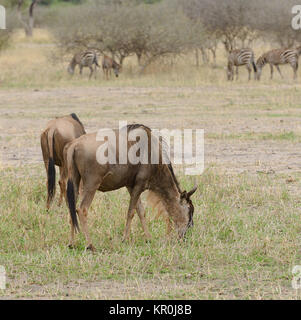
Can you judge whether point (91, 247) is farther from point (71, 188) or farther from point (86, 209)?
Result: point (71, 188)

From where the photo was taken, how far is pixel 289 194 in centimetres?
745

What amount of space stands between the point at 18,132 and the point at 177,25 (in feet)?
37.0

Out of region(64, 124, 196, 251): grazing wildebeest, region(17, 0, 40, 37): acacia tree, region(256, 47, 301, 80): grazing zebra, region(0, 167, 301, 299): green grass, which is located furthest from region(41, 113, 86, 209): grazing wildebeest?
region(17, 0, 40, 37): acacia tree

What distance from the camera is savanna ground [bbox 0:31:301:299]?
194 inches

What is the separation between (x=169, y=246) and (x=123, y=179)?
626 mm

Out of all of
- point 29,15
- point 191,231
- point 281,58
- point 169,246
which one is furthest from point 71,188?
point 29,15

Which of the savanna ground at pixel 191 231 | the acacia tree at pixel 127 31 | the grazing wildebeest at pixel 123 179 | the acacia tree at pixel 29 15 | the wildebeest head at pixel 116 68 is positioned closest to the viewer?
the savanna ground at pixel 191 231

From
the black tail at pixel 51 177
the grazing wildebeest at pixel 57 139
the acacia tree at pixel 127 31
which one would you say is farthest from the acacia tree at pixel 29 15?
the black tail at pixel 51 177

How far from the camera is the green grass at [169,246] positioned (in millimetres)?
4992

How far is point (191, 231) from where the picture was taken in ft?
19.2

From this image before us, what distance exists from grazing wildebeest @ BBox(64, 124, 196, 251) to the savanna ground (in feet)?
0.61

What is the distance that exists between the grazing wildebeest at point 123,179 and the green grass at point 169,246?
0.71 ft

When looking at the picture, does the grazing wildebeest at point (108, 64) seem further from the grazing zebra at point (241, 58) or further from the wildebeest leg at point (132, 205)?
the wildebeest leg at point (132, 205)
